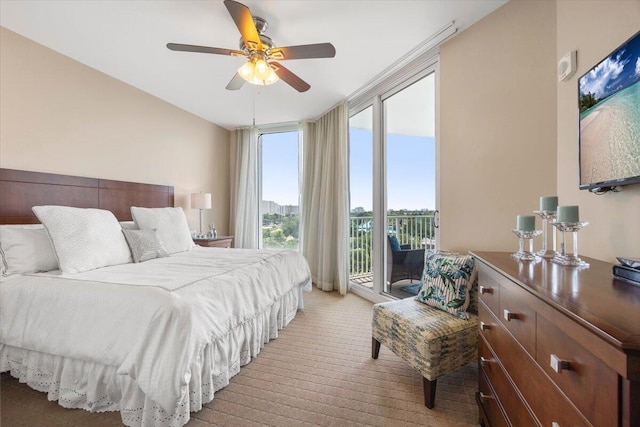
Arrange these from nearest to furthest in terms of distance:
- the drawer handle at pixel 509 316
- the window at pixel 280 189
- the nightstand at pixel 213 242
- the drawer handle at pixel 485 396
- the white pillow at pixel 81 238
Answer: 1. the drawer handle at pixel 509 316
2. the drawer handle at pixel 485 396
3. the white pillow at pixel 81 238
4. the nightstand at pixel 213 242
5. the window at pixel 280 189

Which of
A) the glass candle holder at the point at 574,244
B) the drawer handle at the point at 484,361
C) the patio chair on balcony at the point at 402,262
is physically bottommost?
the drawer handle at the point at 484,361

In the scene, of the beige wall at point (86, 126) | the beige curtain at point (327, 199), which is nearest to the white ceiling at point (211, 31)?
the beige wall at point (86, 126)

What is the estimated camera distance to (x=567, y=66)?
1552 millimetres

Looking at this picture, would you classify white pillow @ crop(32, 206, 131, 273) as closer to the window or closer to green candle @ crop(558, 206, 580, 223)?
the window

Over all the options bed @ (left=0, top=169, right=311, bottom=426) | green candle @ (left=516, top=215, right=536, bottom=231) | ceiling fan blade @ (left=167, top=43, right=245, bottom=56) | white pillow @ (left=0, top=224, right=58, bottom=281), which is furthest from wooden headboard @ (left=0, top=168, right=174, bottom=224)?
green candle @ (left=516, top=215, right=536, bottom=231)

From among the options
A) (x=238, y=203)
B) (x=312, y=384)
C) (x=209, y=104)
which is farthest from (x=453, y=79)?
(x=238, y=203)

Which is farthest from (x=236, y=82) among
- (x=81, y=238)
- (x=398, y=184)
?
(x=398, y=184)

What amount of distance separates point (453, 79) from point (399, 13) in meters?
0.72

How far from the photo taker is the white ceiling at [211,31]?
80.4 inches

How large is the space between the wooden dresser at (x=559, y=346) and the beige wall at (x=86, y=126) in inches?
144

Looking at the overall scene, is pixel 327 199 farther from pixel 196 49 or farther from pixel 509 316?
pixel 509 316

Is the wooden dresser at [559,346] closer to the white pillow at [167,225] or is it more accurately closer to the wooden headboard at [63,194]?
the white pillow at [167,225]

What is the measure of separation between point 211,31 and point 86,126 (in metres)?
1.72

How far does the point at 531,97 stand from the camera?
6.14 feet
